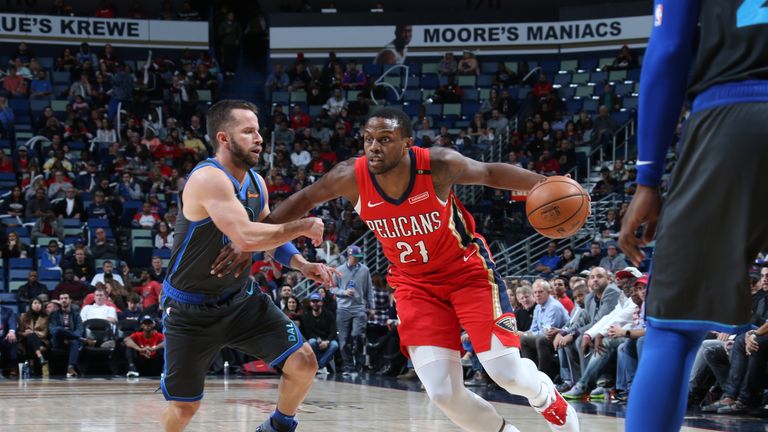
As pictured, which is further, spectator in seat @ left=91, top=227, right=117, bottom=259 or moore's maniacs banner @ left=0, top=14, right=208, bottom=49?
moore's maniacs banner @ left=0, top=14, right=208, bottom=49

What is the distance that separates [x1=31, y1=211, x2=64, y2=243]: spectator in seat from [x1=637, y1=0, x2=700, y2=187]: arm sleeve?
1553cm

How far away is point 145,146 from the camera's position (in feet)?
64.5

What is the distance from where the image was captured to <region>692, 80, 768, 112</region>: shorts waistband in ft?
7.63

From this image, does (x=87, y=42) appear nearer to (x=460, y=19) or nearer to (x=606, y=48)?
(x=460, y=19)

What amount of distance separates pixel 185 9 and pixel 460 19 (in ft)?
22.6

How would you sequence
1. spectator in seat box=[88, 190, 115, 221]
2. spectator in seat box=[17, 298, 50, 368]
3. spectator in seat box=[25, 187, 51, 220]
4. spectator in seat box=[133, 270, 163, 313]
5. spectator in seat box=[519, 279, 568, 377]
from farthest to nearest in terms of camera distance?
spectator in seat box=[88, 190, 115, 221] → spectator in seat box=[25, 187, 51, 220] → spectator in seat box=[133, 270, 163, 313] → spectator in seat box=[17, 298, 50, 368] → spectator in seat box=[519, 279, 568, 377]

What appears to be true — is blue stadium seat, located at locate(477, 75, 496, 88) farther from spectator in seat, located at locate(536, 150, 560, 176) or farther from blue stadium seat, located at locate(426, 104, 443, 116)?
spectator in seat, located at locate(536, 150, 560, 176)

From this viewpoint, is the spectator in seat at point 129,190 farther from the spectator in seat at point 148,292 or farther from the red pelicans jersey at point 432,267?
the red pelicans jersey at point 432,267

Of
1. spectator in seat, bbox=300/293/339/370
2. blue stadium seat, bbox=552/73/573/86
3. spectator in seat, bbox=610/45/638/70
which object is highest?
spectator in seat, bbox=610/45/638/70

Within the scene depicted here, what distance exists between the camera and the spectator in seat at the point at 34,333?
45.1ft

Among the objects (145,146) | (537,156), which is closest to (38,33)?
(145,146)

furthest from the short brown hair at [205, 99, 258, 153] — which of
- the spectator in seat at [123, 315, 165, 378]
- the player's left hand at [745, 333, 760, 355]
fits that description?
the spectator in seat at [123, 315, 165, 378]

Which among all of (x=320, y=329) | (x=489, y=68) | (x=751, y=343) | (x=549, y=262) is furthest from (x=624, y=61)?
(x=751, y=343)

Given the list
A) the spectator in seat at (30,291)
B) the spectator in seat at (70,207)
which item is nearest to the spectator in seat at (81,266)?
the spectator in seat at (30,291)
